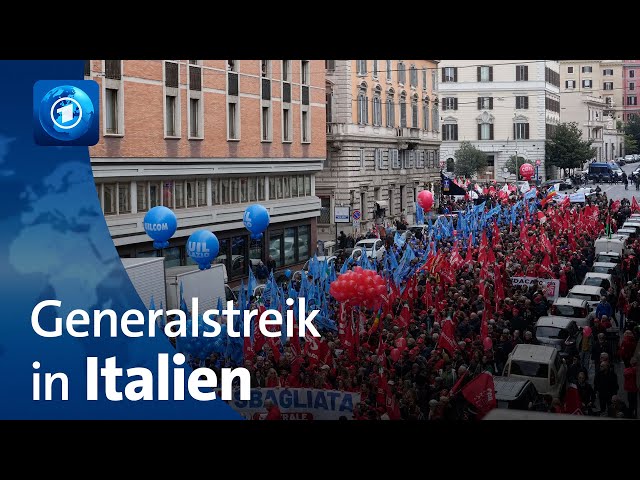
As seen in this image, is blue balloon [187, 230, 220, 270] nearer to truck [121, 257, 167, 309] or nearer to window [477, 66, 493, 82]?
truck [121, 257, 167, 309]

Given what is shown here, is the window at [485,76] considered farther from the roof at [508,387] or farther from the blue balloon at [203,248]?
the roof at [508,387]

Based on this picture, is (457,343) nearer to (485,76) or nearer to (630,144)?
(630,144)

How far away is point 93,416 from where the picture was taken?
11227 mm

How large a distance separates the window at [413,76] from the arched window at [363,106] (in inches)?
29.5

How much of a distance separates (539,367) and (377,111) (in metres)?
6.26

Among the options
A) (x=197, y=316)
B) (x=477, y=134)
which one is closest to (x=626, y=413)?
(x=197, y=316)

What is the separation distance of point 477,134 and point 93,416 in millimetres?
17127

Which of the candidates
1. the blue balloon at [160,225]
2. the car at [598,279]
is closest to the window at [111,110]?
the blue balloon at [160,225]

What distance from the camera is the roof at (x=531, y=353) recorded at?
1376cm

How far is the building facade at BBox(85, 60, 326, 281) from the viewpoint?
1251cm

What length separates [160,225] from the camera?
1275 cm
